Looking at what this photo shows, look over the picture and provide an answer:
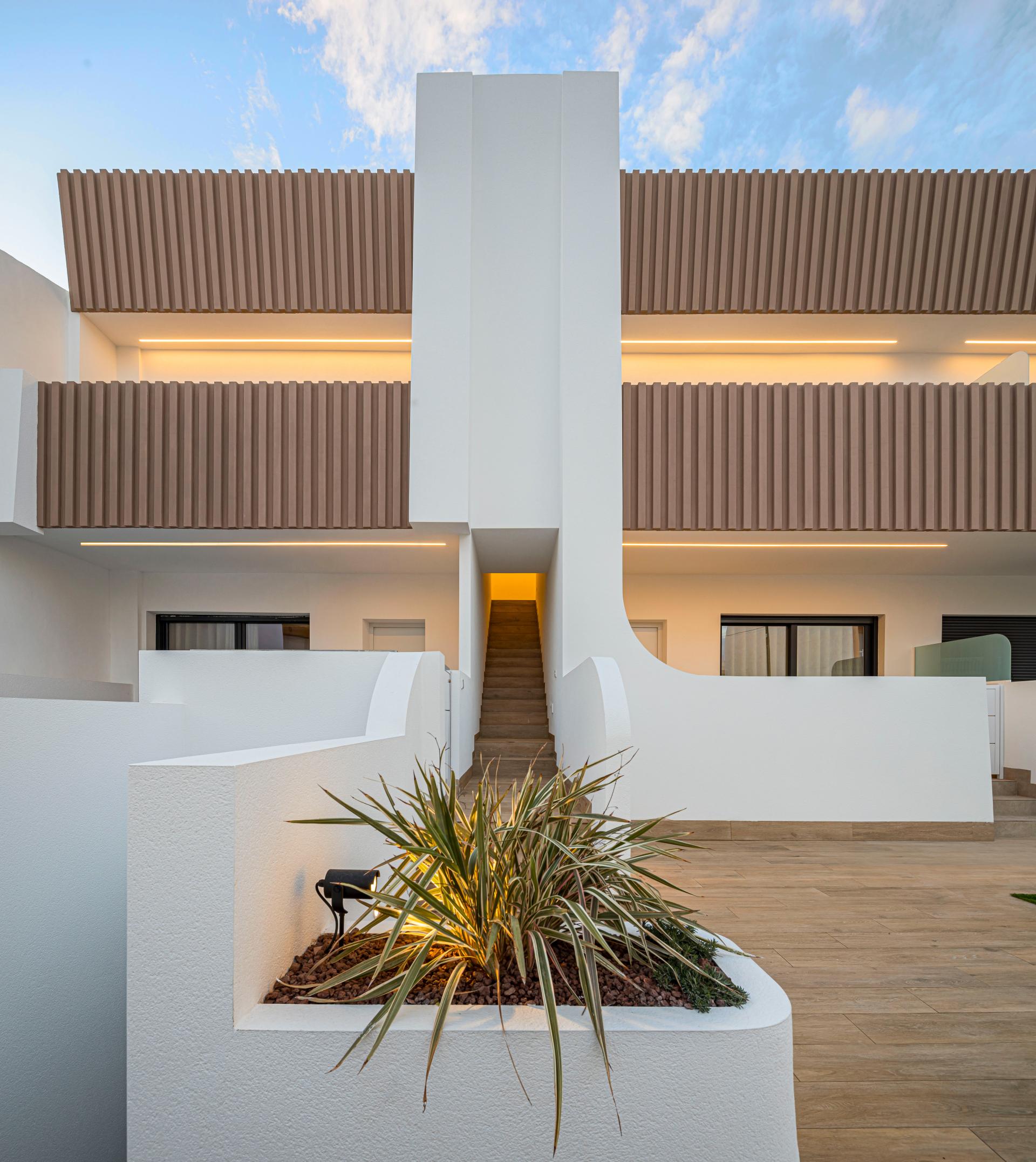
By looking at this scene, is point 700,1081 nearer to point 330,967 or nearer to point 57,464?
point 330,967

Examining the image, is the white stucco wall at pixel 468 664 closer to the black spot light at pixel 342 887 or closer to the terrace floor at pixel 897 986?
the terrace floor at pixel 897 986

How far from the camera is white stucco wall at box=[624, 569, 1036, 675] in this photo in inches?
423

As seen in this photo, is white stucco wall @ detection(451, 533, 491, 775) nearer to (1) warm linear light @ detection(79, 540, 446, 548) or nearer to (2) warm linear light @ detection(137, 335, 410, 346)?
(1) warm linear light @ detection(79, 540, 446, 548)

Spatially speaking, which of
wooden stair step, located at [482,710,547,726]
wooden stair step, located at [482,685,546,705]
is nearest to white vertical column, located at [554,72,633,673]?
wooden stair step, located at [482,710,547,726]

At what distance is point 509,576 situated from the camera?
14.8 m

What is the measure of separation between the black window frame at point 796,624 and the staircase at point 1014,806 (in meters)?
2.78

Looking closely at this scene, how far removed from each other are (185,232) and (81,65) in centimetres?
1051

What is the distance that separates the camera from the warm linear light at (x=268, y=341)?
10406 millimetres

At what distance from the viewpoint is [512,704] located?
9805 mm

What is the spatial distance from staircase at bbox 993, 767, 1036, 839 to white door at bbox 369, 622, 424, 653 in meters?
7.25

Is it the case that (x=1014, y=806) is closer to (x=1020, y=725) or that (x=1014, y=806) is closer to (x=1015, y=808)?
(x=1015, y=808)

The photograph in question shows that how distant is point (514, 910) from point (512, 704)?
7.65 meters

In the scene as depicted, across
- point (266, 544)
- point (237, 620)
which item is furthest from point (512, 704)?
point (237, 620)

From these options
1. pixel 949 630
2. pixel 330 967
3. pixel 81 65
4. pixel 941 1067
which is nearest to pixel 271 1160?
pixel 330 967
